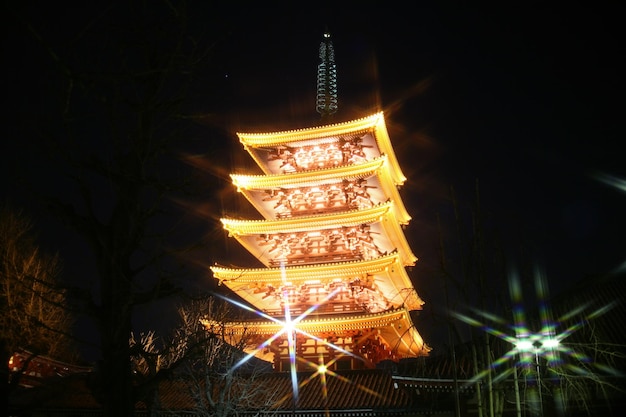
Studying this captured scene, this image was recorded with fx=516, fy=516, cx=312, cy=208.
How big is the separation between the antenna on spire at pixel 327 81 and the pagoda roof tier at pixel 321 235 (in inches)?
270

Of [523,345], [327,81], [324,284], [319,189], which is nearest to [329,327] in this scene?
[324,284]

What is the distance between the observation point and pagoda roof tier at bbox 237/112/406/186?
2261 cm

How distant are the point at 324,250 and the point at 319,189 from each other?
9.09ft

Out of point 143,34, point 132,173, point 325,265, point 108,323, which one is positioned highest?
point 325,265

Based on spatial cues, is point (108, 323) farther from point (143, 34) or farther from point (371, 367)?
point (371, 367)

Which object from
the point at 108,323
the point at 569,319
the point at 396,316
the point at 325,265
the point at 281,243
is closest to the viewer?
the point at 108,323

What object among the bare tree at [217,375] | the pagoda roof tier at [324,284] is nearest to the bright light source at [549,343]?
the bare tree at [217,375]

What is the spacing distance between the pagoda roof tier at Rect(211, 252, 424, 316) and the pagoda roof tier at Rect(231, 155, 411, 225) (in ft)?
10.7

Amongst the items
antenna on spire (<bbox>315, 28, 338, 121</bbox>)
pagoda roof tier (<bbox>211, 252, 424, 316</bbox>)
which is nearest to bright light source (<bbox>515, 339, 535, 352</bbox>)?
pagoda roof tier (<bbox>211, 252, 424, 316</bbox>)

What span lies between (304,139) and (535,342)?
1642 centimetres

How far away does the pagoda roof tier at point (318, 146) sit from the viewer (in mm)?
22609

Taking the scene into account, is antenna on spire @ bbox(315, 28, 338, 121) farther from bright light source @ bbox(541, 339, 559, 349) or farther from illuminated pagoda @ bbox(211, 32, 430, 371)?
bright light source @ bbox(541, 339, 559, 349)

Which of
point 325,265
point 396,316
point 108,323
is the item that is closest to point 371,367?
point 396,316

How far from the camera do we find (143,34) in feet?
15.7
